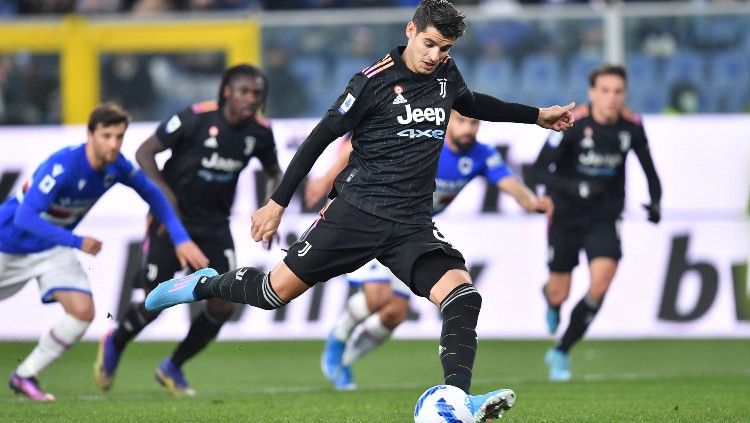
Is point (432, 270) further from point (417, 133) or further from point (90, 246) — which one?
point (90, 246)

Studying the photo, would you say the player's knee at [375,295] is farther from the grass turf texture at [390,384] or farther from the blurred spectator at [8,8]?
the blurred spectator at [8,8]

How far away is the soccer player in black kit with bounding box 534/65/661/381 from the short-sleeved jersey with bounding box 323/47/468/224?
4575 millimetres

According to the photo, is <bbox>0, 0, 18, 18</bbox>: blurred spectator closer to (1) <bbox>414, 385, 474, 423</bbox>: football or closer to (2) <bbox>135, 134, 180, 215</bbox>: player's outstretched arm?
(2) <bbox>135, 134, 180, 215</bbox>: player's outstretched arm

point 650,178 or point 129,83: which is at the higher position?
point 129,83

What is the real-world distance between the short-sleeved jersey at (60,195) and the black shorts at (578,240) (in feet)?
12.3

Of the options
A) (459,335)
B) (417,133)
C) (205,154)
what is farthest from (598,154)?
(459,335)

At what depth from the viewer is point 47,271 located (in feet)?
37.3

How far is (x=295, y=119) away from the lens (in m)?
16.6

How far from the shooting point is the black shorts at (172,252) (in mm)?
11812

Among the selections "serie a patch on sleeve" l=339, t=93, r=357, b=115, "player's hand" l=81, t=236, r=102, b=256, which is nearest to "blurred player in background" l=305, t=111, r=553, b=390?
"player's hand" l=81, t=236, r=102, b=256

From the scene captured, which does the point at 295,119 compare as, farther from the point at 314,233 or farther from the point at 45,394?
the point at 314,233

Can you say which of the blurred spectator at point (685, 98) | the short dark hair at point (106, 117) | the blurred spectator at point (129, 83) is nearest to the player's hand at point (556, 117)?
the short dark hair at point (106, 117)

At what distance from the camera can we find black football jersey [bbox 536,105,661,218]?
12898 millimetres

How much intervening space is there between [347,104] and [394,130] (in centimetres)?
29
